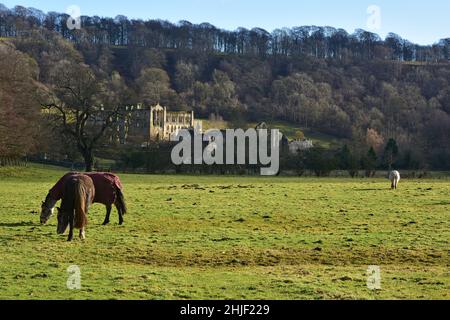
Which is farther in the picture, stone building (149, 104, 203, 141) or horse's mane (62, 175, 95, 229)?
stone building (149, 104, 203, 141)

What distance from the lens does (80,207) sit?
16.3 meters

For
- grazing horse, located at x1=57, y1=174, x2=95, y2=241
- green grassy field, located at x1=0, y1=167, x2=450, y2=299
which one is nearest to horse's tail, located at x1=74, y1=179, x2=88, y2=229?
grazing horse, located at x1=57, y1=174, x2=95, y2=241

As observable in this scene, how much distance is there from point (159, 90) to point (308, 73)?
56.5 m

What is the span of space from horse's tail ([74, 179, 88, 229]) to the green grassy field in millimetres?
520

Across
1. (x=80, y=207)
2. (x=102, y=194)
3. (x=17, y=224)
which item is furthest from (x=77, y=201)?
(x=17, y=224)

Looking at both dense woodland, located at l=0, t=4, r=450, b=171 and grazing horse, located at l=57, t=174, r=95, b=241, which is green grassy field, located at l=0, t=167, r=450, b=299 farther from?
dense woodland, located at l=0, t=4, r=450, b=171

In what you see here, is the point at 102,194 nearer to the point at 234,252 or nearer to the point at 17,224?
the point at 17,224

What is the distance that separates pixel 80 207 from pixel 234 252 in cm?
469

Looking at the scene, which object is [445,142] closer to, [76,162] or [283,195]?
[76,162]

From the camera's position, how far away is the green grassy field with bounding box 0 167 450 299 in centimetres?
1072

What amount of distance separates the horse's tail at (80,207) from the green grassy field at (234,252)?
520 millimetres

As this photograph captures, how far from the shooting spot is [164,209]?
24000mm
